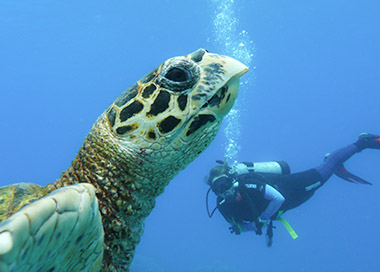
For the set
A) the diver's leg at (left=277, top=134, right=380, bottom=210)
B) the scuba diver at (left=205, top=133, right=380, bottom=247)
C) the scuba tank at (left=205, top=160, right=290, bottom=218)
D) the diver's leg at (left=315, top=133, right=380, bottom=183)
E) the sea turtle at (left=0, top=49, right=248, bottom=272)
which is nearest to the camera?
the sea turtle at (left=0, top=49, right=248, bottom=272)

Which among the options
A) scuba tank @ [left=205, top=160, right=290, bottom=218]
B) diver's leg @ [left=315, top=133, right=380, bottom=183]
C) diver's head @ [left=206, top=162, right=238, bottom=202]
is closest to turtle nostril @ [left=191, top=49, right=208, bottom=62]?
diver's head @ [left=206, top=162, right=238, bottom=202]

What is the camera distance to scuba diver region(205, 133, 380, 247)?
620 centimetres

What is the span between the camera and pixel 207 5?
47562 mm

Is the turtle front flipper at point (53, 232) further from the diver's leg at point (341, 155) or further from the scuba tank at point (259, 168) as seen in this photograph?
the diver's leg at point (341, 155)

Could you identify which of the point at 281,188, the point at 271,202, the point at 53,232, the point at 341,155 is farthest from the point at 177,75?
the point at 341,155

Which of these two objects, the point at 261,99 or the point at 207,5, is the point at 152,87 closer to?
the point at 207,5

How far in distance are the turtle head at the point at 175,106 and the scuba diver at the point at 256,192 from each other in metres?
4.72

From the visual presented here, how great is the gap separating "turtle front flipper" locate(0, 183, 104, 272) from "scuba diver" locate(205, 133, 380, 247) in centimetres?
518

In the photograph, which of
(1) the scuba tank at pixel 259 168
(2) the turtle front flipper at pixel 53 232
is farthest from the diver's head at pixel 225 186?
(2) the turtle front flipper at pixel 53 232

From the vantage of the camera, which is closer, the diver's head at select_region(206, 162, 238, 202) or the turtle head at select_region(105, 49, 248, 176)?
the turtle head at select_region(105, 49, 248, 176)

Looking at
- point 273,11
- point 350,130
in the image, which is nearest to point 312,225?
point 350,130

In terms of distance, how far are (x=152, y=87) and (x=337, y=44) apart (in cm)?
6840

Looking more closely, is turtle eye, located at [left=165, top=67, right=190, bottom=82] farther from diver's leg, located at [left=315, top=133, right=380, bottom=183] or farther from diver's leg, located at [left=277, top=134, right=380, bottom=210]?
diver's leg, located at [left=315, top=133, right=380, bottom=183]

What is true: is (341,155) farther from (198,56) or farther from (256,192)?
(198,56)
